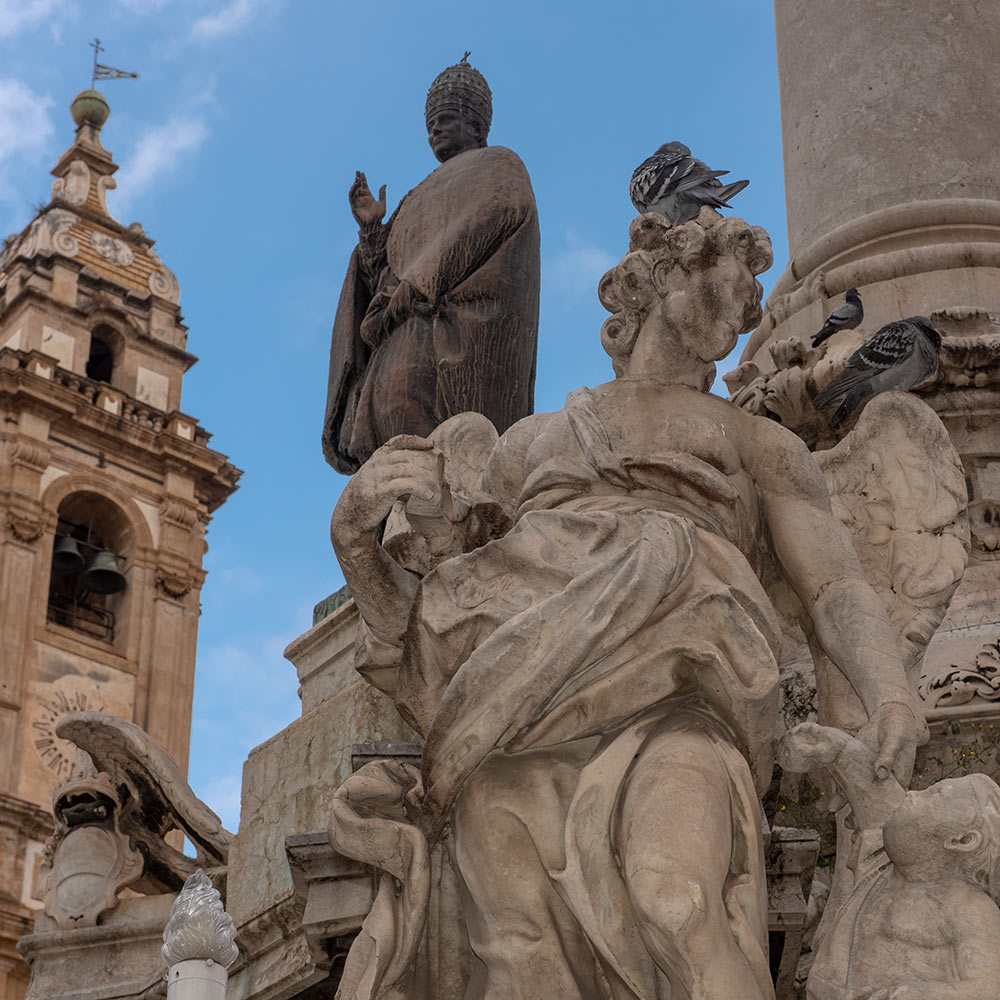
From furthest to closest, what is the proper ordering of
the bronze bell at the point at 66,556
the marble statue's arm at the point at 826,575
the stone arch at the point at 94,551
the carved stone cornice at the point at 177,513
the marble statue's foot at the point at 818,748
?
the carved stone cornice at the point at 177,513 < the stone arch at the point at 94,551 < the bronze bell at the point at 66,556 < the marble statue's arm at the point at 826,575 < the marble statue's foot at the point at 818,748

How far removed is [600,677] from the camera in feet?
17.5

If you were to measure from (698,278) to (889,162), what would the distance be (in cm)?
387

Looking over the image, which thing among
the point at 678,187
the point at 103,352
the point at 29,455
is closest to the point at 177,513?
the point at 29,455

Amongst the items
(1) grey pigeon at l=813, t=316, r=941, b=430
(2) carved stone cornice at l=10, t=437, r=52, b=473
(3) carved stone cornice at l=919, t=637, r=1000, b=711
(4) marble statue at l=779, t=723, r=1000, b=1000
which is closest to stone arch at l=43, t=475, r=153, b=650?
(2) carved stone cornice at l=10, t=437, r=52, b=473

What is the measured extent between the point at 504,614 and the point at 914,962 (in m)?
1.29

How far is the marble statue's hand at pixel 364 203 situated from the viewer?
9.15m

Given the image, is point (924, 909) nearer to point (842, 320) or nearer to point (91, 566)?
point (842, 320)

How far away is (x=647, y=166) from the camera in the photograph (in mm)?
7133

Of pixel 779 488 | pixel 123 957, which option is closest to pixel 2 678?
pixel 123 957

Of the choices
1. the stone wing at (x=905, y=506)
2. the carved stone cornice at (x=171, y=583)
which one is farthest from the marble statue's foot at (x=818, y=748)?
the carved stone cornice at (x=171, y=583)

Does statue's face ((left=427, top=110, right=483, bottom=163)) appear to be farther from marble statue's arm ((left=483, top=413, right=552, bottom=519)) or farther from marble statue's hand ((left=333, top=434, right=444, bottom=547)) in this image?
marble statue's hand ((left=333, top=434, right=444, bottom=547))

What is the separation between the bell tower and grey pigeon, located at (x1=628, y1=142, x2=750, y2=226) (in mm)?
31298

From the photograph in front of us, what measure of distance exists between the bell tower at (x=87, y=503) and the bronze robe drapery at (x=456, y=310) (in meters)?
29.4

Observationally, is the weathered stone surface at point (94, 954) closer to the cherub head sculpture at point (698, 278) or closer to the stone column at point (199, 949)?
the stone column at point (199, 949)
